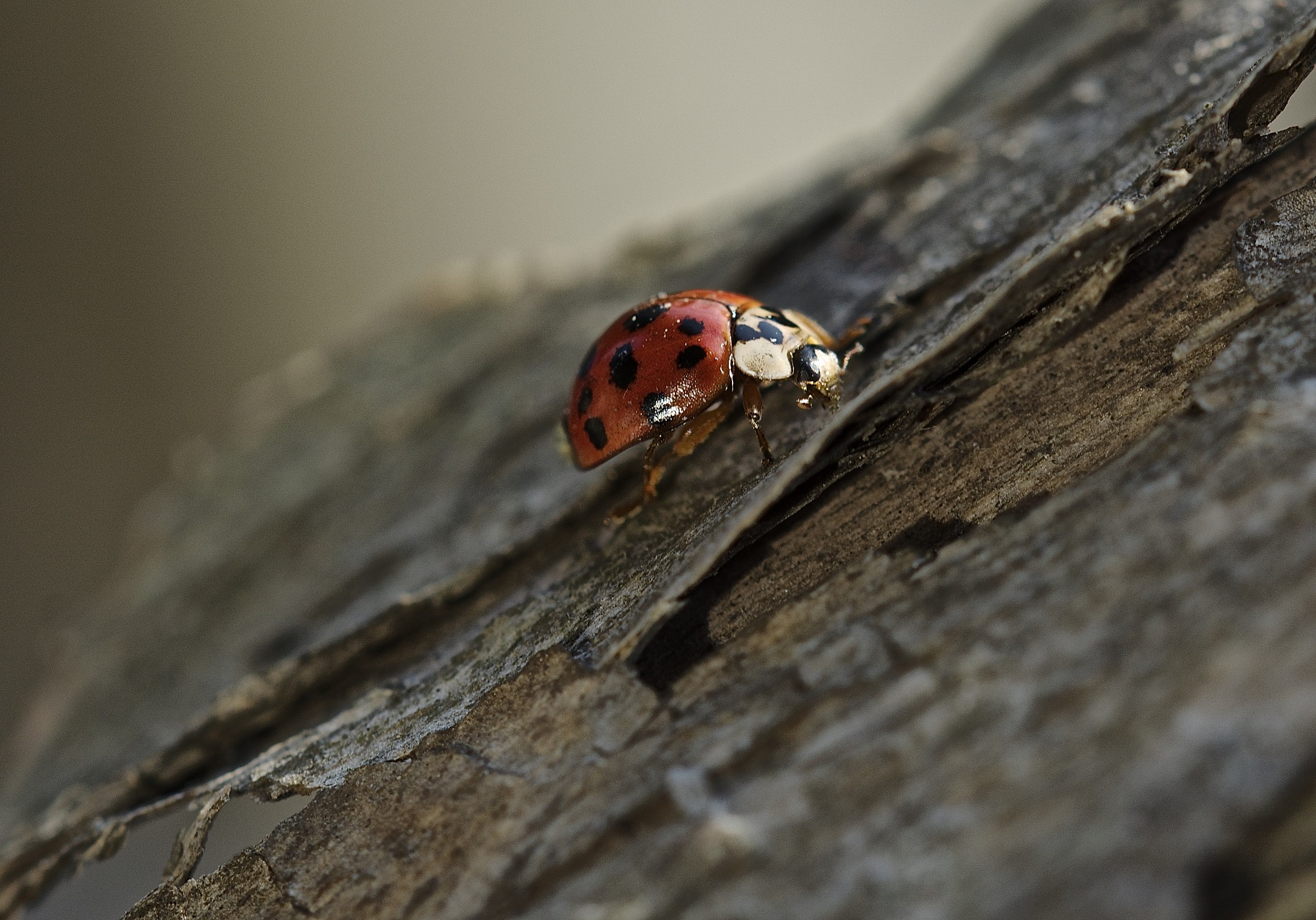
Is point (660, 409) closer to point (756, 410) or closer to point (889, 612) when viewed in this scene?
point (756, 410)

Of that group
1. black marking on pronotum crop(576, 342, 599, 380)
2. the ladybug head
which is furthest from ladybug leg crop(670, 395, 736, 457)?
black marking on pronotum crop(576, 342, 599, 380)

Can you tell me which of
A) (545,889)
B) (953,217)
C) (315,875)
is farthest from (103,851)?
(953,217)

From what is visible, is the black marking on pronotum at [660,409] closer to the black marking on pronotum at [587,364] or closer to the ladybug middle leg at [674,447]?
the ladybug middle leg at [674,447]

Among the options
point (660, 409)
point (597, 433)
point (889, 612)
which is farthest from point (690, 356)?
point (889, 612)

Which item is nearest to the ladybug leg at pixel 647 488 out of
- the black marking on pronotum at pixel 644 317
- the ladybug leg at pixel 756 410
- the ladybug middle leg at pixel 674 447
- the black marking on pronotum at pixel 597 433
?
the ladybug middle leg at pixel 674 447

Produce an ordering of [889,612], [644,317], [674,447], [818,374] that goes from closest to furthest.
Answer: [889,612] → [818,374] → [674,447] → [644,317]
